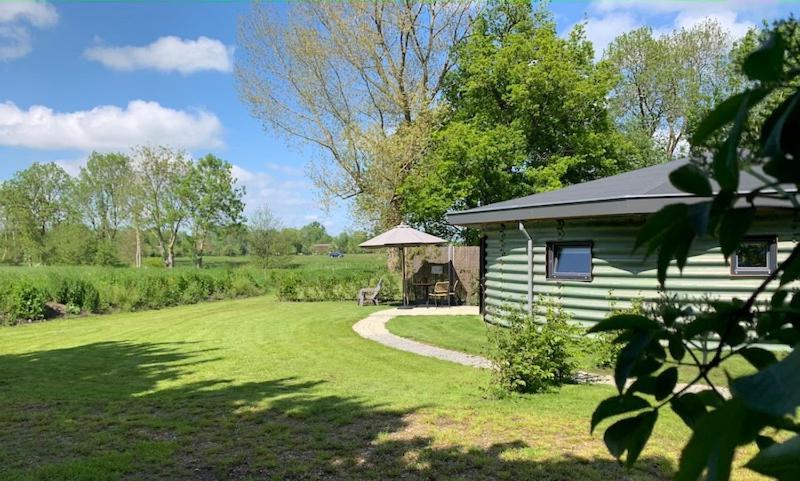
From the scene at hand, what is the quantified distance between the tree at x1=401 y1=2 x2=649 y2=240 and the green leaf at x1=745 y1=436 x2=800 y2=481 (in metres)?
21.1

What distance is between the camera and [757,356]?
0.74 m

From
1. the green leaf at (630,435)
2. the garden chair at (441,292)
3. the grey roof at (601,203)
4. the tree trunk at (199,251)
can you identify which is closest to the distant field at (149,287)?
the garden chair at (441,292)

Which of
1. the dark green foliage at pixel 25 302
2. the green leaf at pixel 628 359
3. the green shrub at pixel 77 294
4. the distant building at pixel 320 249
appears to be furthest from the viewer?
the distant building at pixel 320 249

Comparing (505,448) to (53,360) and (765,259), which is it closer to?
(765,259)

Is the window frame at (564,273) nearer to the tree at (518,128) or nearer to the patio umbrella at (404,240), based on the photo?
the patio umbrella at (404,240)

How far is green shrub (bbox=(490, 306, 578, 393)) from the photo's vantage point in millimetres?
6355

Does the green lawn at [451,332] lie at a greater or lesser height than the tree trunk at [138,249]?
lesser

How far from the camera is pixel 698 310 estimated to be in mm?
792

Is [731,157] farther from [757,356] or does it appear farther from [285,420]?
[285,420]

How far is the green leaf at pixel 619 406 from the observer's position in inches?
29.7

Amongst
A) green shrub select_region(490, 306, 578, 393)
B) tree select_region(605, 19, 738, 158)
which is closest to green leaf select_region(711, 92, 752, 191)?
green shrub select_region(490, 306, 578, 393)

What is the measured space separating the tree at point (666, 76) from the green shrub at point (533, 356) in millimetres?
24916

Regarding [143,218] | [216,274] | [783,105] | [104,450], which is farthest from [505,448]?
[143,218]

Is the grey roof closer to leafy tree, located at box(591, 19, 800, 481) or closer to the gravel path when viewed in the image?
the gravel path
